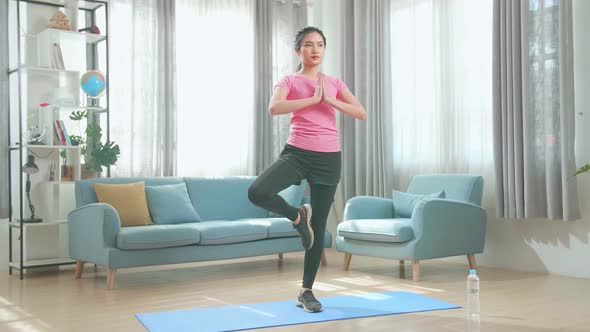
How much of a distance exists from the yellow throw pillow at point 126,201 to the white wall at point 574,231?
2884 mm

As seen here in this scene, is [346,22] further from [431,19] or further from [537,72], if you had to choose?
[537,72]

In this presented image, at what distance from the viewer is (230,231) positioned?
184 inches

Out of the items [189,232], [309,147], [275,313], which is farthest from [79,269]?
[309,147]

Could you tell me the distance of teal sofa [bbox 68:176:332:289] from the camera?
4230 mm

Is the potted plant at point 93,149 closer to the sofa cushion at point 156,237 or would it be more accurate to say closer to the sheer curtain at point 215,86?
the sheer curtain at point 215,86

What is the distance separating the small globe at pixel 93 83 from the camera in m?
5.20

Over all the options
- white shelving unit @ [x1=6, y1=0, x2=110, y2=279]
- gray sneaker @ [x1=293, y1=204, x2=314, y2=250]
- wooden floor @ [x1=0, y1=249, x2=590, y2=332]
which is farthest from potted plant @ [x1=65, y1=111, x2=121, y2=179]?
gray sneaker @ [x1=293, y1=204, x2=314, y2=250]

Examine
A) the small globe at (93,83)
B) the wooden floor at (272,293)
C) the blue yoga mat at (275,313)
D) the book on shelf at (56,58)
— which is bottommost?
the wooden floor at (272,293)

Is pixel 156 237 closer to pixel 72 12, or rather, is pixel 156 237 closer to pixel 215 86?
pixel 72 12

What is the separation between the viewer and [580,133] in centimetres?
448

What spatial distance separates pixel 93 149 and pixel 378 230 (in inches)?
98.7

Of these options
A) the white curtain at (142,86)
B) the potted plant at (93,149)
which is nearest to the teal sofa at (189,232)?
the potted plant at (93,149)

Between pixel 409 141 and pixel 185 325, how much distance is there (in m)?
3.41

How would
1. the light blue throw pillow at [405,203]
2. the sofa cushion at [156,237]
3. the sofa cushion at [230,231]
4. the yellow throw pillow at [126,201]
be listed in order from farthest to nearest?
the light blue throw pillow at [405,203], the yellow throw pillow at [126,201], the sofa cushion at [230,231], the sofa cushion at [156,237]
